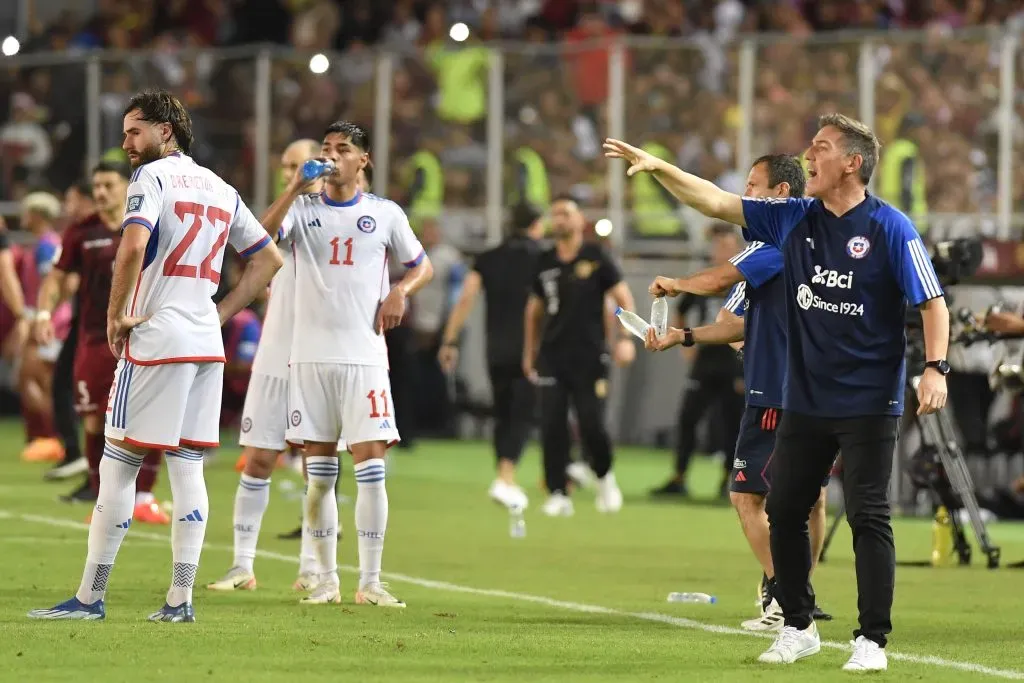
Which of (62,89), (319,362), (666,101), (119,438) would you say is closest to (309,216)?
(319,362)

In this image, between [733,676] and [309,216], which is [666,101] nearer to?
[309,216]

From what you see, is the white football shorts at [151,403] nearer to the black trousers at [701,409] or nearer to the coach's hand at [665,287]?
the coach's hand at [665,287]

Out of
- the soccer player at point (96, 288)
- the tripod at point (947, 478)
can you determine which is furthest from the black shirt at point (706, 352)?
the soccer player at point (96, 288)

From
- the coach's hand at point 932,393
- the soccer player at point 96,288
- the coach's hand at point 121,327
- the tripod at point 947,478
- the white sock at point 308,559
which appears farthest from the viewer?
the soccer player at point 96,288

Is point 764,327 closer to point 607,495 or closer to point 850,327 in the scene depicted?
point 850,327

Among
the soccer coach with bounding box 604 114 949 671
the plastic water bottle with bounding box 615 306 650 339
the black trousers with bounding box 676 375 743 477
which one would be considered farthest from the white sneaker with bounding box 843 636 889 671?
the black trousers with bounding box 676 375 743 477

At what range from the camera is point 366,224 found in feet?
31.6

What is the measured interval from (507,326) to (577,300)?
1.27m

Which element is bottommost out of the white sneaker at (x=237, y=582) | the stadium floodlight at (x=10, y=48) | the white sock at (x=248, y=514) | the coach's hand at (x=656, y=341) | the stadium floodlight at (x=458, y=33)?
the white sneaker at (x=237, y=582)

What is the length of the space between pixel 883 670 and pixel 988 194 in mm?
11675

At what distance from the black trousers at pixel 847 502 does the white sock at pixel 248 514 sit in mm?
3316

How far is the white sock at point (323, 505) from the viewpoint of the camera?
31.9 feet

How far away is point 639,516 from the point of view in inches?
603

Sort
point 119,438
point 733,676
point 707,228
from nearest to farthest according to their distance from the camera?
point 733,676 → point 119,438 → point 707,228
